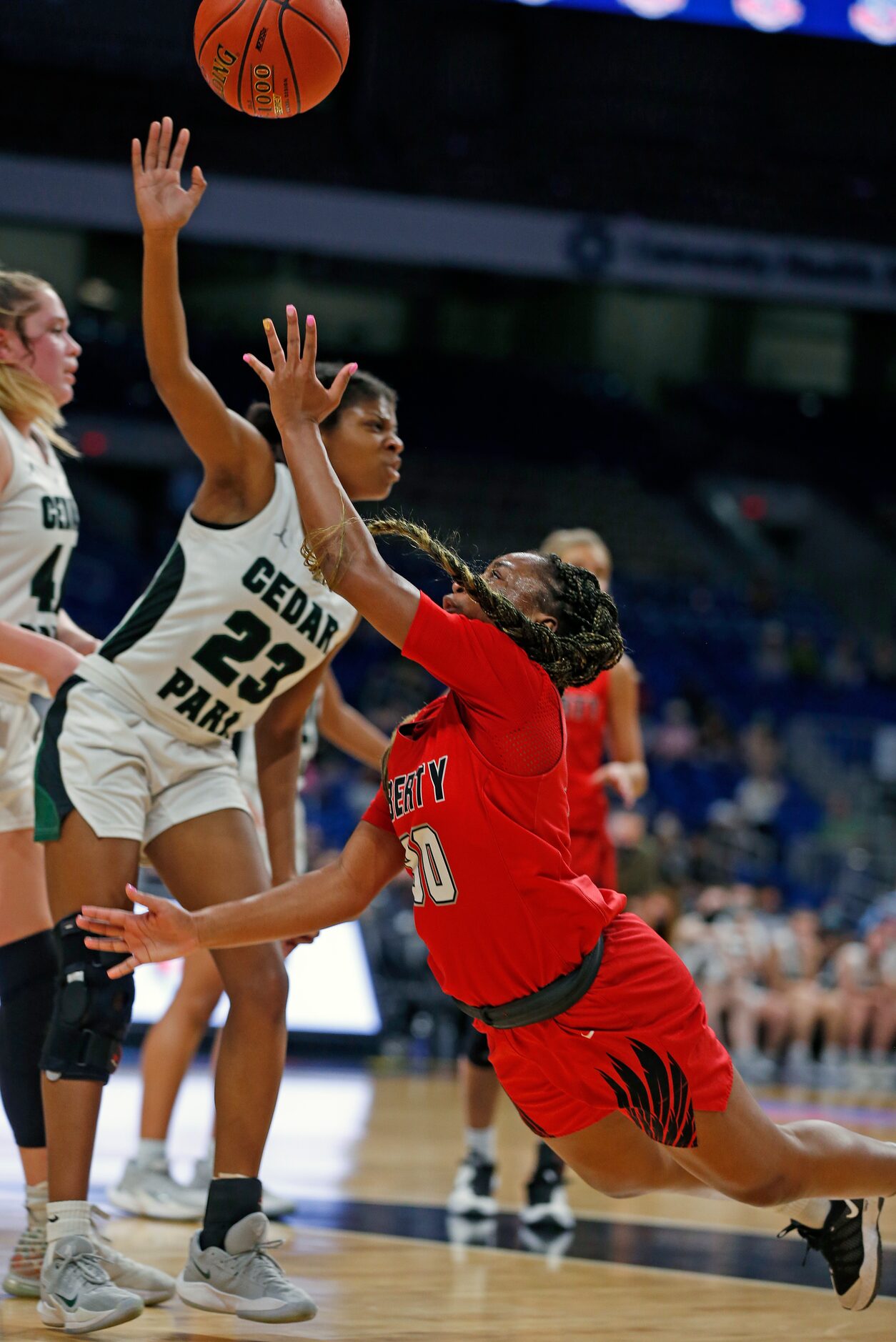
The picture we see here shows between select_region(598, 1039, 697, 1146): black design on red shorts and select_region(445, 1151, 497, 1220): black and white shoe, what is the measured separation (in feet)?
6.47

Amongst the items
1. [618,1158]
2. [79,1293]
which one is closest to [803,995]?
[618,1158]

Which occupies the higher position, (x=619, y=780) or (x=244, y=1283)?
(x=619, y=780)

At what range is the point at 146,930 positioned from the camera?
2752mm

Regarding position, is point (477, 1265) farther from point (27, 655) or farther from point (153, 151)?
point (153, 151)

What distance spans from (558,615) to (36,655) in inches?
48.6

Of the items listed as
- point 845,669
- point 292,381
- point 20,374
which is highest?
point 845,669

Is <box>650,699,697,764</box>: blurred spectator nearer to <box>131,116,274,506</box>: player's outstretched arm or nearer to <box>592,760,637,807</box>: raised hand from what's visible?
<box>592,760,637,807</box>: raised hand

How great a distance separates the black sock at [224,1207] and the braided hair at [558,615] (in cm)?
125

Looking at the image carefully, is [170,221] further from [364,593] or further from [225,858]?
[225,858]

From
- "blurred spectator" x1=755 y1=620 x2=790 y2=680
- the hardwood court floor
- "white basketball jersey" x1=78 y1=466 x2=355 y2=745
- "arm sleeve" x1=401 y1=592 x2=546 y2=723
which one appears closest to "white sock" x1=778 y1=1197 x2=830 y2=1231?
the hardwood court floor

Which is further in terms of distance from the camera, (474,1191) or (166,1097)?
(474,1191)

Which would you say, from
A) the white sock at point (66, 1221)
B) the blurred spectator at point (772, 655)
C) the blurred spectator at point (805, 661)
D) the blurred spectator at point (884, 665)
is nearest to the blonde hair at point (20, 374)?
the white sock at point (66, 1221)

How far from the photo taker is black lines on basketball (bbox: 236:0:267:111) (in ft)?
11.3

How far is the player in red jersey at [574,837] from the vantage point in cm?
457
